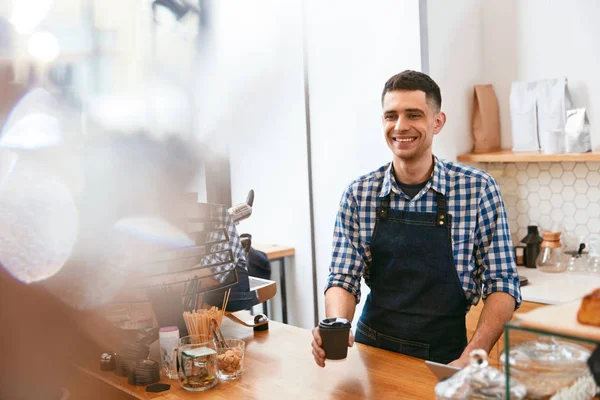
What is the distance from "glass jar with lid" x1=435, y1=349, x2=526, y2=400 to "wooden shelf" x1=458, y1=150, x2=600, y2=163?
2152 mm

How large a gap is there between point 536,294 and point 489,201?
85cm

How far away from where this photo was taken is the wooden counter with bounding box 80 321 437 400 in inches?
63.3

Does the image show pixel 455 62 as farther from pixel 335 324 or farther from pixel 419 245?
pixel 335 324

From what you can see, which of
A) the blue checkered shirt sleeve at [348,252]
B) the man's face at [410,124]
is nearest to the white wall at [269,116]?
the blue checkered shirt sleeve at [348,252]

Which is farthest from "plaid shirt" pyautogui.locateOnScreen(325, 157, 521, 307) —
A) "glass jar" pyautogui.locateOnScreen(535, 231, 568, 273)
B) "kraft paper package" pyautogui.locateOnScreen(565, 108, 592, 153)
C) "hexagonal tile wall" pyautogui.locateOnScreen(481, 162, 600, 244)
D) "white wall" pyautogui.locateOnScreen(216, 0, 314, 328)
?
"white wall" pyautogui.locateOnScreen(216, 0, 314, 328)

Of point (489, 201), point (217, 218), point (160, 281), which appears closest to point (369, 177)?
point (489, 201)

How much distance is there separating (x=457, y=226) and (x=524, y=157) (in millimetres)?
1215

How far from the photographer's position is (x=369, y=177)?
2.37 meters

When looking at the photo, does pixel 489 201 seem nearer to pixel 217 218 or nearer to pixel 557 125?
pixel 217 218

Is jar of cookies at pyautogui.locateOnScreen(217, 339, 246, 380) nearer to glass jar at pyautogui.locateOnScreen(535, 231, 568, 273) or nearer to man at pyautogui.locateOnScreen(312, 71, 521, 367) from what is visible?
man at pyautogui.locateOnScreen(312, 71, 521, 367)

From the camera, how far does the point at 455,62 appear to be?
3369 millimetres

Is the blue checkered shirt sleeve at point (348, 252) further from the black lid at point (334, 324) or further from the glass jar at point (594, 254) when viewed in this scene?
the glass jar at point (594, 254)

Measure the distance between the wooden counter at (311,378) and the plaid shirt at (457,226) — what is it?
42 cm

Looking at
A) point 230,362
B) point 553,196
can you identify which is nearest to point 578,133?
point 553,196
